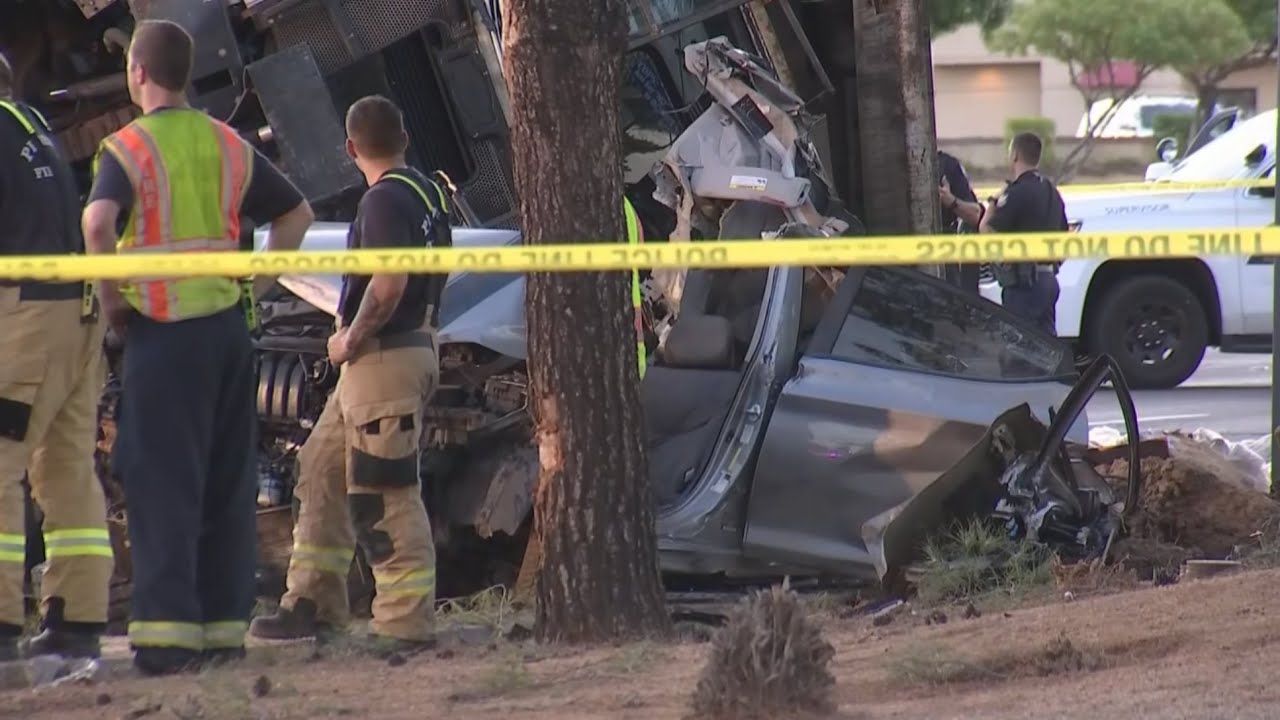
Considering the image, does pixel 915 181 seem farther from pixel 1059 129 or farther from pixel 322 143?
pixel 1059 129

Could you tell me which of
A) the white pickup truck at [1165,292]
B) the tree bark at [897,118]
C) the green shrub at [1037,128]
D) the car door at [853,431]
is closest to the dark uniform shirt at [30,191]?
the car door at [853,431]

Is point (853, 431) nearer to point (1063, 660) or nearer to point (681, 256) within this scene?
point (1063, 660)

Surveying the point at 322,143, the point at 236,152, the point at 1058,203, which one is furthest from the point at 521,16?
the point at 1058,203

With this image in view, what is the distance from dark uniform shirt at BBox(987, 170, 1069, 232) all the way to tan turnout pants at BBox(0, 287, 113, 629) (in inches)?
252

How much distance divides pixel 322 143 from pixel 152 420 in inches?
152

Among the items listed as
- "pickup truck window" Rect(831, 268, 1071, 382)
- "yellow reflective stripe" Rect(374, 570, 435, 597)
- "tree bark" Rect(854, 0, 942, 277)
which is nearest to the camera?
"yellow reflective stripe" Rect(374, 570, 435, 597)

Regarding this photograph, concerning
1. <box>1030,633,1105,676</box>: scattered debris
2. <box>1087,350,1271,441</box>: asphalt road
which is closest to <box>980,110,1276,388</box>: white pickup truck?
<box>1087,350,1271,441</box>: asphalt road

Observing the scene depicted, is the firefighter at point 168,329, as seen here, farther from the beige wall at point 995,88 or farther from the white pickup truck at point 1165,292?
the beige wall at point 995,88

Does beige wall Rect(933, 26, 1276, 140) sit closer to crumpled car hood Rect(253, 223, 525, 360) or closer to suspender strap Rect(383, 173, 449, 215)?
crumpled car hood Rect(253, 223, 525, 360)

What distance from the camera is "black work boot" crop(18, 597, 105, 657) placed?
5805mm

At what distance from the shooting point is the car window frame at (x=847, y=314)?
7414 mm

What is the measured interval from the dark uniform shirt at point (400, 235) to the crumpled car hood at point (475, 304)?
89cm

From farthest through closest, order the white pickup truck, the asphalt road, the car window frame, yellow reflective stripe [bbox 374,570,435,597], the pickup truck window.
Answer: the white pickup truck → the asphalt road → the pickup truck window → the car window frame → yellow reflective stripe [bbox 374,570,435,597]

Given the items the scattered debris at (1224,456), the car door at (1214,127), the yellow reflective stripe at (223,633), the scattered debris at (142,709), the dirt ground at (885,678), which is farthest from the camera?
the car door at (1214,127)
